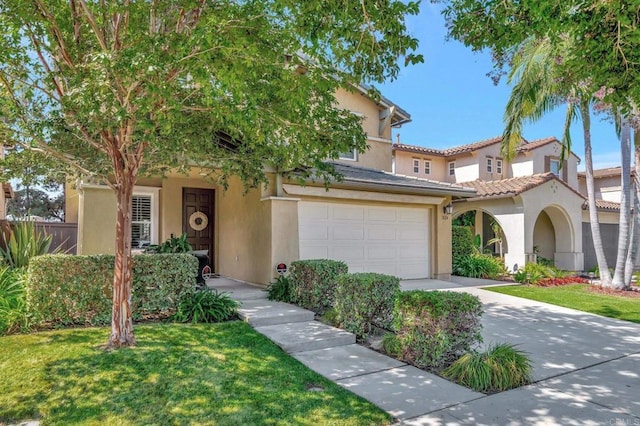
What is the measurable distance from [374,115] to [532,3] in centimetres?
1154

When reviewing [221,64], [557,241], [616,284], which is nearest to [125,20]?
[221,64]

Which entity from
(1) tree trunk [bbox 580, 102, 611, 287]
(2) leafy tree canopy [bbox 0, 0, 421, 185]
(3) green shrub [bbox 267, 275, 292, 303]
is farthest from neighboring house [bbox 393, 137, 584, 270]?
(2) leafy tree canopy [bbox 0, 0, 421, 185]

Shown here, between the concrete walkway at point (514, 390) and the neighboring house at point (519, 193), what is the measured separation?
311 inches

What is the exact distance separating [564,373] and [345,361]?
10.3ft

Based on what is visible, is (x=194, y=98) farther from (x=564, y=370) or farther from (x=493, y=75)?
(x=493, y=75)

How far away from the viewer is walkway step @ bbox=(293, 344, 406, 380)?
5.40 metres

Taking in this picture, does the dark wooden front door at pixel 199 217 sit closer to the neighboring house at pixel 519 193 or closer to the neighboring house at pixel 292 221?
the neighboring house at pixel 292 221

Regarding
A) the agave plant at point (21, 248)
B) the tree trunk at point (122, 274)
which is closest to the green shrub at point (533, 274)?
the tree trunk at point (122, 274)

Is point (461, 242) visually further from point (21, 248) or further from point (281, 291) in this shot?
point (21, 248)

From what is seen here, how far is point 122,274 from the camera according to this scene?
594 centimetres

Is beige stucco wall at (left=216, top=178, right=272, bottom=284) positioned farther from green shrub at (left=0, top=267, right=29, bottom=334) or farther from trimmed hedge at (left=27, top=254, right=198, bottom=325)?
green shrub at (left=0, top=267, right=29, bottom=334)

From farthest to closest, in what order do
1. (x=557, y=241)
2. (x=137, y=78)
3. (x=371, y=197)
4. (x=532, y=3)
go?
(x=557, y=241), (x=371, y=197), (x=137, y=78), (x=532, y=3)

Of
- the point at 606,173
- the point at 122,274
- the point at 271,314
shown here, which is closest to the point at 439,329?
the point at 271,314

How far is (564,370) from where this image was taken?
5.63 metres
